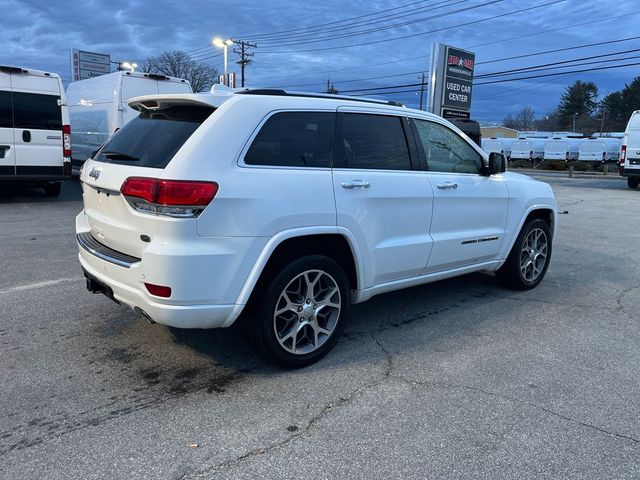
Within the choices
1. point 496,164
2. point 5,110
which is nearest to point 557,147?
point 5,110

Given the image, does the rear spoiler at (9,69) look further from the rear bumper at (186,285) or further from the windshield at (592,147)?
the windshield at (592,147)

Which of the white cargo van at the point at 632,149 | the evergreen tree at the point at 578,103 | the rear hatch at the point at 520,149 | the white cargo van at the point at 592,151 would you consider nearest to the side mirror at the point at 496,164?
the white cargo van at the point at 632,149

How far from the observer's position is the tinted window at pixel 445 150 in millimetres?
4695

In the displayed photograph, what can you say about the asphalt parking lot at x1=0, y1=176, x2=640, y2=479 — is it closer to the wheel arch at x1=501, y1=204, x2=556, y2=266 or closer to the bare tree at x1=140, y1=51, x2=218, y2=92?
the wheel arch at x1=501, y1=204, x2=556, y2=266

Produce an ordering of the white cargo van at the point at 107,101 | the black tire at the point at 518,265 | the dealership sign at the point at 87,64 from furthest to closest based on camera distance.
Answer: the dealership sign at the point at 87,64 < the white cargo van at the point at 107,101 < the black tire at the point at 518,265

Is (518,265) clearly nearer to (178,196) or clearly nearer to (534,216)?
(534,216)

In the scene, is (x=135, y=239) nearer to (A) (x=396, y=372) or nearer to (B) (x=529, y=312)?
(A) (x=396, y=372)

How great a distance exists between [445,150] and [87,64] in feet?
153

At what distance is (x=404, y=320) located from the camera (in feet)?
16.0

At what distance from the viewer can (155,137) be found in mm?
3658

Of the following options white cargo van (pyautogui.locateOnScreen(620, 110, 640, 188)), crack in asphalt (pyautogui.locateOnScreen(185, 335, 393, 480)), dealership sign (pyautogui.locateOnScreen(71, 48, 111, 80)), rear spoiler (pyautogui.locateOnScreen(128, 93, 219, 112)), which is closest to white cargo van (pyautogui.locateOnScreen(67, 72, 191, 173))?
rear spoiler (pyautogui.locateOnScreen(128, 93, 219, 112))

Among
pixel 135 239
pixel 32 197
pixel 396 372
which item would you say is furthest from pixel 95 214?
pixel 32 197

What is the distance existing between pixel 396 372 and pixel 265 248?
1304 millimetres

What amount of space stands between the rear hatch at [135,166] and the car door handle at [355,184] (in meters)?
1.05
